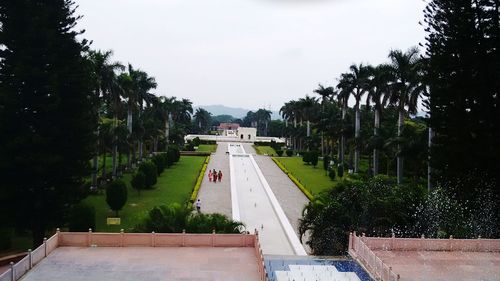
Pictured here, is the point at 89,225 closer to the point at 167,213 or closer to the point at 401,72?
the point at 167,213

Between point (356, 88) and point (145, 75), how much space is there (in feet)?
55.5

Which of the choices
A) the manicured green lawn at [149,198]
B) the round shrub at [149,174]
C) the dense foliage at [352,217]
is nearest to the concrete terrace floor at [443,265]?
the dense foliage at [352,217]

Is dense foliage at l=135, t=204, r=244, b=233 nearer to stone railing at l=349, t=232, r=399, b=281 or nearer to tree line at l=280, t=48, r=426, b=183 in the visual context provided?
stone railing at l=349, t=232, r=399, b=281

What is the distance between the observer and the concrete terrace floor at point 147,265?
13.4 m

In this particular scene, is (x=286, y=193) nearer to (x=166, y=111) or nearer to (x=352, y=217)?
(x=352, y=217)

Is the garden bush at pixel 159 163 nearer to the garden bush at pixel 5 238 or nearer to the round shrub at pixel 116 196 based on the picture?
the round shrub at pixel 116 196

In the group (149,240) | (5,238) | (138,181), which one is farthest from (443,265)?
(138,181)

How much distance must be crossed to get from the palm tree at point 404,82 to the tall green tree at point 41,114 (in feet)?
53.7

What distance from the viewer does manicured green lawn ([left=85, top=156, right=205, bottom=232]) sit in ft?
78.0

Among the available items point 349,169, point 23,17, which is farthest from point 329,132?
point 23,17

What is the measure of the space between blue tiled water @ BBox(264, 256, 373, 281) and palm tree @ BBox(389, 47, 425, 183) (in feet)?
43.9

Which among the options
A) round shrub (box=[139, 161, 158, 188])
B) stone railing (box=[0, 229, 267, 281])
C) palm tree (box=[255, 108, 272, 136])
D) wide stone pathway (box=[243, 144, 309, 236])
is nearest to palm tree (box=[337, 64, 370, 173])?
wide stone pathway (box=[243, 144, 309, 236])

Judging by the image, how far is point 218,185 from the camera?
3622 centimetres

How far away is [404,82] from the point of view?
2908 centimetres
